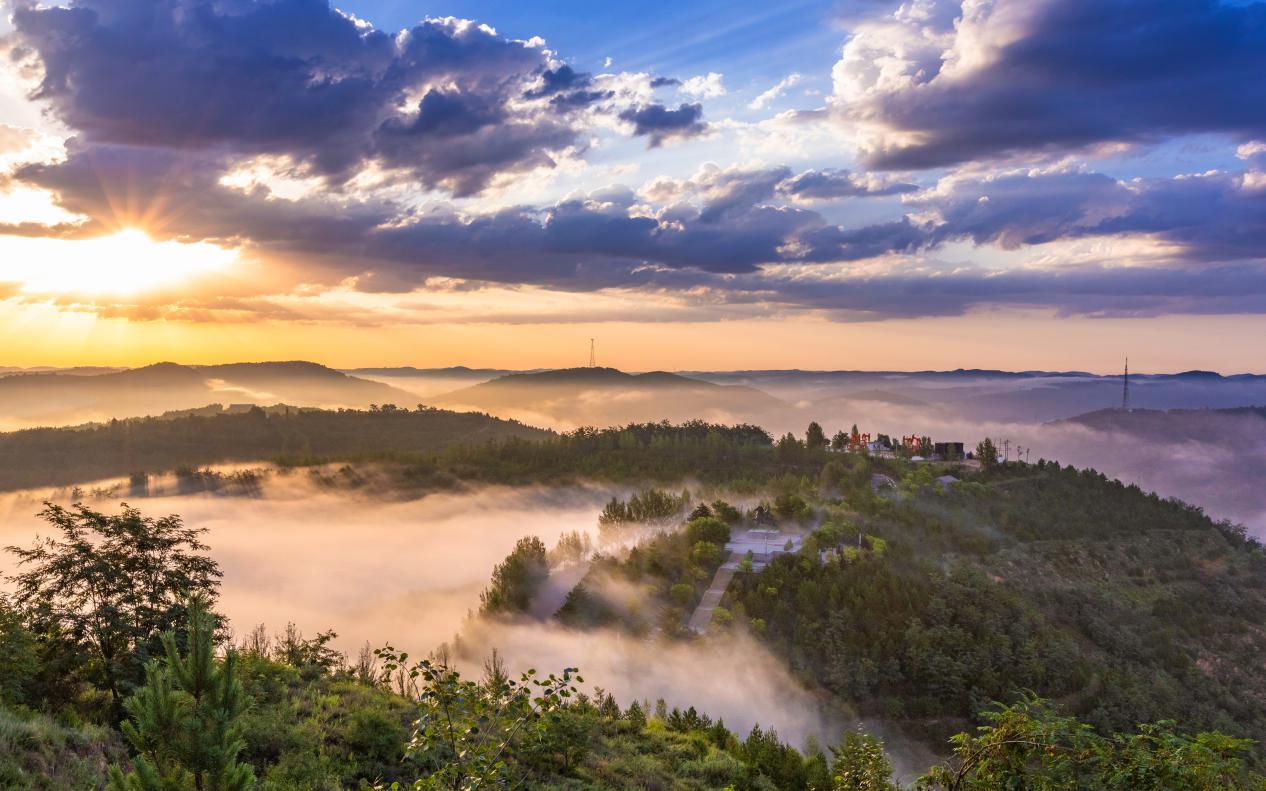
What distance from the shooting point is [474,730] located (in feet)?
34.7

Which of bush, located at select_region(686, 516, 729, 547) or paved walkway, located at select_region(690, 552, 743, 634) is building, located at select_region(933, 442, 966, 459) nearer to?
bush, located at select_region(686, 516, 729, 547)

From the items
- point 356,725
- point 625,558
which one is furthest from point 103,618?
point 625,558

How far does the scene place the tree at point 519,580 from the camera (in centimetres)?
8294

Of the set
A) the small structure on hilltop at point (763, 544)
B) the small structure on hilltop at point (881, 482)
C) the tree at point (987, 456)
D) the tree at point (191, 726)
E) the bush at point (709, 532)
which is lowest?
the small structure on hilltop at point (763, 544)

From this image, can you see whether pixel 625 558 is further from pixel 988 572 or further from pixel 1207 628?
pixel 1207 628

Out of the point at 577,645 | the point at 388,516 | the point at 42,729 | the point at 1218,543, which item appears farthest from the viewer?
the point at 388,516

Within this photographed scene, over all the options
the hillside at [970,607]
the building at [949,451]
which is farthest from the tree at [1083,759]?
the building at [949,451]

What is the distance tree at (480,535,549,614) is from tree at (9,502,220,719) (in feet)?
192

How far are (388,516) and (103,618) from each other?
166691 millimetres

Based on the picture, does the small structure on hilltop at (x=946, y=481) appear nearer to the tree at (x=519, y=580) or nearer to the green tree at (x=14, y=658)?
the tree at (x=519, y=580)

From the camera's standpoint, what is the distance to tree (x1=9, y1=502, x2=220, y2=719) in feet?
80.2

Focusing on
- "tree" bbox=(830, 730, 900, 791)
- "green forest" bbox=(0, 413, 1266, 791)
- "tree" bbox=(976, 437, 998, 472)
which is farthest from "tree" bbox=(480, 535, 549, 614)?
"tree" bbox=(976, 437, 998, 472)

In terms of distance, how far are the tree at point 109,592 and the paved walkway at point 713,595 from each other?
5286cm

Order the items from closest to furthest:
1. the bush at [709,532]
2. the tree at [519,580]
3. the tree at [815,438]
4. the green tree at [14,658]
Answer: the green tree at [14,658] → the tree at [519,580] → the bush at [709,532] → the tree at [815,438]
